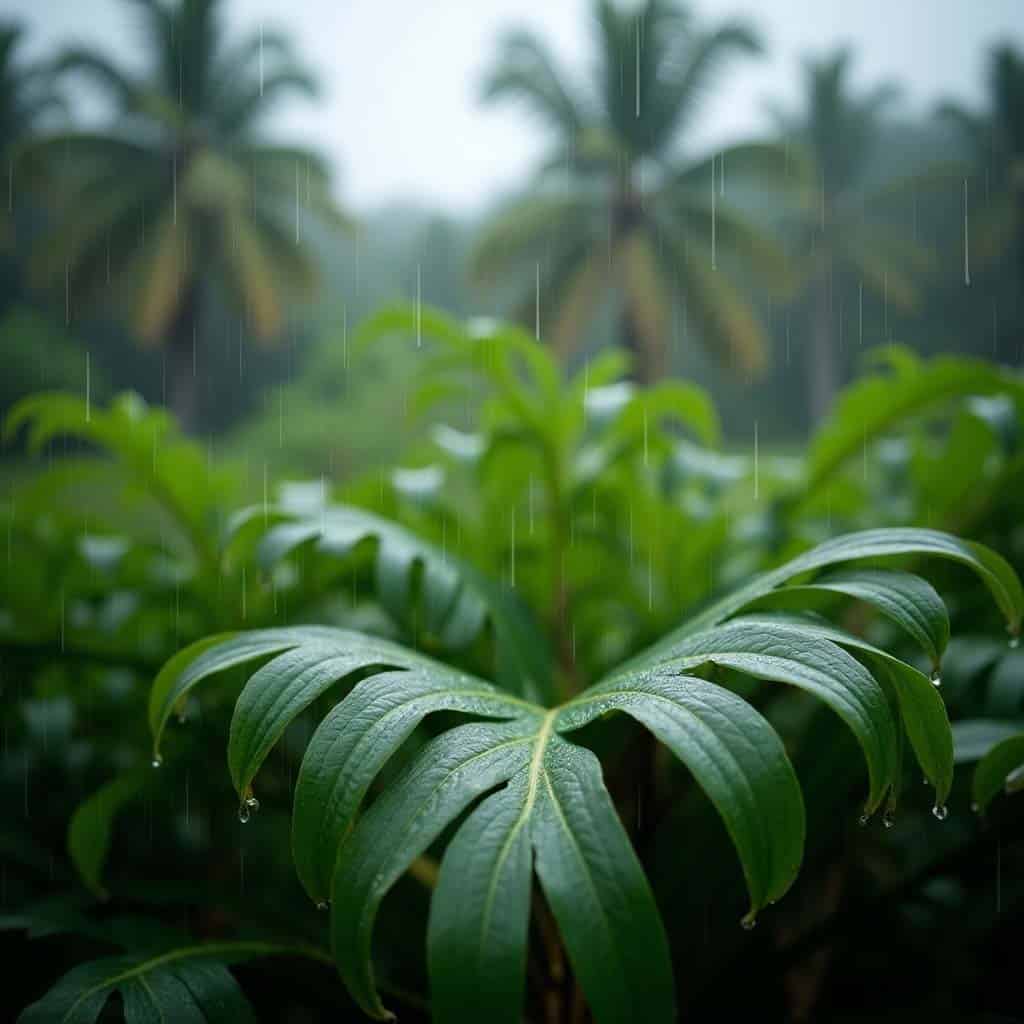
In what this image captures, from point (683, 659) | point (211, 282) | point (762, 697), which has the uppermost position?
point (211, 282)

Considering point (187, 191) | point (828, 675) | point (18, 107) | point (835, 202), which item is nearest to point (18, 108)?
point (18, 107)

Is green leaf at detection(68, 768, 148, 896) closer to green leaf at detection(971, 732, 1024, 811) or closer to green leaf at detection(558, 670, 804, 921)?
green leaf at detection(558, 670, 804, 921)

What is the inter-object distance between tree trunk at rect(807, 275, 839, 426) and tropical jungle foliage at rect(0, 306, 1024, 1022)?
5194 millimetres

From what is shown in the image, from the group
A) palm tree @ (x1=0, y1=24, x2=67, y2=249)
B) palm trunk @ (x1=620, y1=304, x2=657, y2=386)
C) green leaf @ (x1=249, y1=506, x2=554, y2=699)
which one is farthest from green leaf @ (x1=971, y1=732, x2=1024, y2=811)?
palm trunk @ (x1=620, y1=304, x2=657, y2=386)

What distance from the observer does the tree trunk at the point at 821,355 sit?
601cm

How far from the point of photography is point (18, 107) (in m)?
4.16

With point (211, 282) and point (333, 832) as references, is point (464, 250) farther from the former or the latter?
point (333, 832)

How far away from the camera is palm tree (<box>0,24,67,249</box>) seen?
12.8ft

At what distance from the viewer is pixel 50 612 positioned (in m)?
0.91

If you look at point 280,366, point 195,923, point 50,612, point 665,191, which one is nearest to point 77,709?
point 50,612

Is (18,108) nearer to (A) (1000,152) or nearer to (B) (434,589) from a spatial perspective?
(B) (434,589)

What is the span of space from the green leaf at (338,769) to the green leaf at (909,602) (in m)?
0.21

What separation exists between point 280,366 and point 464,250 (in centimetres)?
209

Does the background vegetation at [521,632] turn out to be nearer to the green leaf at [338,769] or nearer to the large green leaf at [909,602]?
the large green leaf at [909,602]
